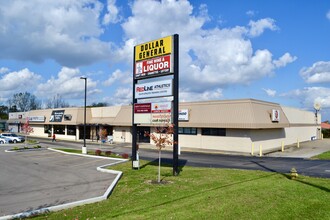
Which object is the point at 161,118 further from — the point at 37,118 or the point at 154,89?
the point at 37,118

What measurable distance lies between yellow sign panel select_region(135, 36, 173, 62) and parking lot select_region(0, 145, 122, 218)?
7.65 m

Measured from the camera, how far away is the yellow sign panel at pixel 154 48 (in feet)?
54.9

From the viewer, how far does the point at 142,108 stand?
59.1 feet

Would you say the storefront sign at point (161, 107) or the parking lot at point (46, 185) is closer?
the parking lot at point (46, 185)

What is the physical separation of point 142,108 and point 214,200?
9289mm

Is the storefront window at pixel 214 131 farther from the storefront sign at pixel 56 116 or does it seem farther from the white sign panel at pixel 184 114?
the storefront sign at pixel 56 116

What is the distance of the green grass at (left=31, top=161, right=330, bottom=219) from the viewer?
331 inches

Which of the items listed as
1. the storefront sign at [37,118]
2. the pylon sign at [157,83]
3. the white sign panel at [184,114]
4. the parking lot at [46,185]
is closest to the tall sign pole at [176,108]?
the pylon sign at [157,83]

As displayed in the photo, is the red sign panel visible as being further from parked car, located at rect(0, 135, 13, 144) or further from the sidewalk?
parked car, located at rect(0, 135, 13, 144)

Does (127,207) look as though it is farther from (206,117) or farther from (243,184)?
(206,117)

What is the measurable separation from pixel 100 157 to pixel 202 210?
61.6ft

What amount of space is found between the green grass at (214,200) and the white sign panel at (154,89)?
197 inches

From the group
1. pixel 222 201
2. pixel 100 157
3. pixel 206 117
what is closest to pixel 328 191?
pixel 222 201

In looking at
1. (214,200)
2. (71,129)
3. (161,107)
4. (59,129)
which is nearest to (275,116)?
(161,107)
